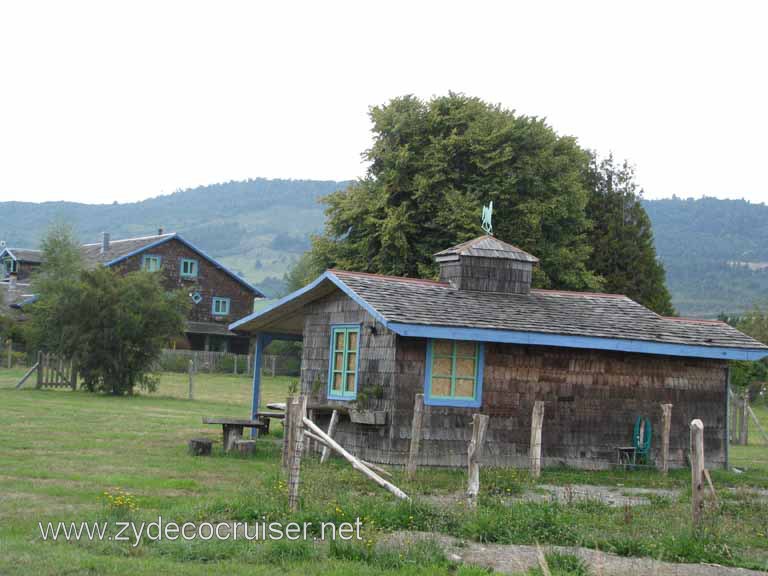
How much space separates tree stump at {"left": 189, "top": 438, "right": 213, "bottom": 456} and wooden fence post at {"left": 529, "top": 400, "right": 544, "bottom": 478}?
252 inches

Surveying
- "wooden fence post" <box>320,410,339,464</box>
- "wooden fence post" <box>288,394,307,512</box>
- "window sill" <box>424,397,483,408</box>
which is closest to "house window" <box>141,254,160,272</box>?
"wooden fence post" <box>320,410,339,464</box>

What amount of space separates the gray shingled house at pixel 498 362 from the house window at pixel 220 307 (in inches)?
1759

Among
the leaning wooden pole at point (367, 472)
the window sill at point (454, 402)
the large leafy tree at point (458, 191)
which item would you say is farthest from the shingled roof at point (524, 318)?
the large leafy tree at point (458, 191)

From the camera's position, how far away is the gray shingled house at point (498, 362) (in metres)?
18.4

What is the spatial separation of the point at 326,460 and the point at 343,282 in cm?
349

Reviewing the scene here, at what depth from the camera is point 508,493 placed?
46.9ft

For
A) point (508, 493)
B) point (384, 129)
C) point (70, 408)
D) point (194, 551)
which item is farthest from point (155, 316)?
point (194, 551)

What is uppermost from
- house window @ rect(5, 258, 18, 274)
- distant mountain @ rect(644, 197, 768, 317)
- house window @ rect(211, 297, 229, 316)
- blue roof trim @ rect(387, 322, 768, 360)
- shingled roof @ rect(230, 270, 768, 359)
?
distant mountain @ rect(644, 197, 768, 317)

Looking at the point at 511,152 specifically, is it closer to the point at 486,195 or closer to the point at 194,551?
the point at 486,195

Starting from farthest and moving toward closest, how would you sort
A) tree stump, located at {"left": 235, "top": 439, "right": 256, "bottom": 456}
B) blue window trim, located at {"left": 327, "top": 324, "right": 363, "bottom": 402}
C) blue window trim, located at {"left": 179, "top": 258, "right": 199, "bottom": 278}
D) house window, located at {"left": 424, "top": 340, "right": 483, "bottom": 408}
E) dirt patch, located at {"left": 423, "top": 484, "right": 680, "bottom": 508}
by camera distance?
blue window trim, located at {"left": 179, "top": 258, "right": 199, "bottom": 278} → blue window trim, located at {"left": 327, "top": 324, "right": 363, "bottom": 402} → tree stump, located at {"left": 235, "top": 439, "right": 256, "bottom": 456} → house window, located at {"left": 424, "top": 340, "right": 483, "bottom": 408} → dirt patch, located at {"left": 423, "top": 484, "right": 680, "bottom": 508}

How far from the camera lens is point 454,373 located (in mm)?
18797

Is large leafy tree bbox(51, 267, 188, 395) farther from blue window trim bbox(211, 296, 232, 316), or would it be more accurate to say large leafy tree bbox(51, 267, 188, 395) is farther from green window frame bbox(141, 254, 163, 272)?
blue window trim bbox(211, 296, 232, 316)

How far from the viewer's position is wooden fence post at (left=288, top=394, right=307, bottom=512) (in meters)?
11.4

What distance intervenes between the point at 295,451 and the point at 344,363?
27.8 feet
